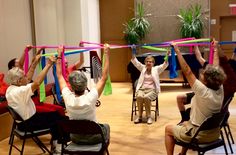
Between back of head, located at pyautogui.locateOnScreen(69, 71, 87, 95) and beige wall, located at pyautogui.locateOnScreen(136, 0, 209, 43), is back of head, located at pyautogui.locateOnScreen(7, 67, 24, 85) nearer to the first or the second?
back of head, located at pyautogui.locateOnScreen(69, 71, 87, 95)

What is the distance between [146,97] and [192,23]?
14.7ft

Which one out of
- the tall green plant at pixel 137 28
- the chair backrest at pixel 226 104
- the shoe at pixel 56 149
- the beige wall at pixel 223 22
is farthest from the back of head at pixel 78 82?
the beige wall at pixel 223 22

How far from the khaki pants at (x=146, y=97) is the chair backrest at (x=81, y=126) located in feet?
8.78

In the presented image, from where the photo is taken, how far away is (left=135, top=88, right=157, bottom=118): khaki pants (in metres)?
5.21

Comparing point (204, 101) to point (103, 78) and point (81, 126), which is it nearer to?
point (103, 78)

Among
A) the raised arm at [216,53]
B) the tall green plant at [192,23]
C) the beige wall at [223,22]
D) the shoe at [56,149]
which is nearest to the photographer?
the raised arm at [216,53]

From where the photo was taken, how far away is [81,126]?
2.59 meters

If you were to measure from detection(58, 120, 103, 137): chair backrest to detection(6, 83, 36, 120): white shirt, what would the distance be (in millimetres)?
826

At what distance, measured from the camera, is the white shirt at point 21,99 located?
327cm

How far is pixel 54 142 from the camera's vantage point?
3814mm

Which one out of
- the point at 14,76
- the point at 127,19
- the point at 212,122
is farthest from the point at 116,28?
the point at 212,122

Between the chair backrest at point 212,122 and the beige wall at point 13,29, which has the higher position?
the beige wall at point 13,29

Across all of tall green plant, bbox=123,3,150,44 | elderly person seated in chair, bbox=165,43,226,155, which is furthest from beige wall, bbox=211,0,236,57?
elderly person seated in chair, bbox=165,43,226,155

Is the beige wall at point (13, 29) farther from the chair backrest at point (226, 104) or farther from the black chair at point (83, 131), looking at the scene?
the chair backrest at point (226, 104)
